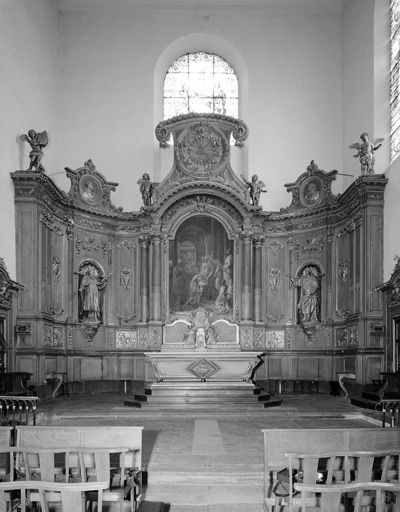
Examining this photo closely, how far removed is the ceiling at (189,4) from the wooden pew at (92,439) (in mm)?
17068

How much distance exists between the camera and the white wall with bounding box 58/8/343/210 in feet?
68.7

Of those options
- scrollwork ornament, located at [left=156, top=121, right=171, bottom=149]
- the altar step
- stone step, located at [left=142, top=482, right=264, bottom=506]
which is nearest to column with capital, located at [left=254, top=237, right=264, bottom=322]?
the altar step

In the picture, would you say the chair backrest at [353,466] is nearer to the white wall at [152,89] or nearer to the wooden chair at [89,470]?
the wooden chair at [89,470]

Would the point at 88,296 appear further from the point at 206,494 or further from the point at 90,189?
the point at 206,494

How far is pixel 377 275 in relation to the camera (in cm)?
1622

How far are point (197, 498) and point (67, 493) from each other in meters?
3.55

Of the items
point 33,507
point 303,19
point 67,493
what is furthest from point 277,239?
point 67,493

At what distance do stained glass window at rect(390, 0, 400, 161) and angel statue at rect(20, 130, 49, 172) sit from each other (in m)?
8.47

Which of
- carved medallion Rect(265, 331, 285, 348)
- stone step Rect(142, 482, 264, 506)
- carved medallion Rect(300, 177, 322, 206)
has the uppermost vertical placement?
carved medallion Rect(300, 177, 322, 206)

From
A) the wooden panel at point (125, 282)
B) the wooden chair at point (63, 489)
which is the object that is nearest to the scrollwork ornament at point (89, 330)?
the wooden panel at point (125, 282)

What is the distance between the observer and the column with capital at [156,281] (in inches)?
755

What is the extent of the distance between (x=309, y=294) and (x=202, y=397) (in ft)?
17.2

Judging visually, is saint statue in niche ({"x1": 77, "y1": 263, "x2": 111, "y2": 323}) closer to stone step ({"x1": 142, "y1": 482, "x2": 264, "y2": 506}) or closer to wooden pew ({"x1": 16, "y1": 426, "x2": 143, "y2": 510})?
stone step ({"x1": 142, "y1": 482, "x2": 264, "y2": 506})

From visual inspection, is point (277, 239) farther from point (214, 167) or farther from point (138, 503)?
point (138, 503)
